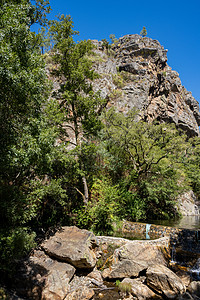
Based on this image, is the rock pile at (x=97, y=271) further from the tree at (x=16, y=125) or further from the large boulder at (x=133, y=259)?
the tree at (x=16, y=125)

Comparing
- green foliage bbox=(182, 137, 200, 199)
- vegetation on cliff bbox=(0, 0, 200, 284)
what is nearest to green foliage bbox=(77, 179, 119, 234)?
vegetation on cliff bbox=(0, 0, 200, 284)

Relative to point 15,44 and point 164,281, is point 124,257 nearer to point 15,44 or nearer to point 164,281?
point 164,281

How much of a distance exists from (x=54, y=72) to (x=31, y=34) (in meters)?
5.40

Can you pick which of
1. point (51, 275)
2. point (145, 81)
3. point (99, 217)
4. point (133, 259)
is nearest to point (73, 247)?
point (51, 275)

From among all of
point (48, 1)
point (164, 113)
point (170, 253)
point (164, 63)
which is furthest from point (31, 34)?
point (164, 63)

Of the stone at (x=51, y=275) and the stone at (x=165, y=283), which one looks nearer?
the stone at (x=51, y=275)

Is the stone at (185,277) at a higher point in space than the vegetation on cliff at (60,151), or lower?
lower

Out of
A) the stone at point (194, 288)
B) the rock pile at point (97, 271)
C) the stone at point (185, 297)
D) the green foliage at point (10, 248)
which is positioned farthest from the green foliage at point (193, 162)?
the green foliage at point (10, 248)

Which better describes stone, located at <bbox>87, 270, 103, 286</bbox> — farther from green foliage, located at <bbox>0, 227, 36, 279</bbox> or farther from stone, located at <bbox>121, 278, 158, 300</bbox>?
green foliage, located at <bbox>0, 227, 36, 279</bbox>

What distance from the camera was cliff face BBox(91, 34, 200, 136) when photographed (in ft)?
102

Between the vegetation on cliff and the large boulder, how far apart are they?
2.18 meters

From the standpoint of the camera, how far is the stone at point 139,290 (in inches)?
230

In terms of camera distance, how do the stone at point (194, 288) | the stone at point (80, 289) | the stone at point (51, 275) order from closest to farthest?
1. the stone at point (51, 275)
2. the stone at point (80, 289)
3. the stone at point (194, 288)

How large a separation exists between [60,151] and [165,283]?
6938mm
